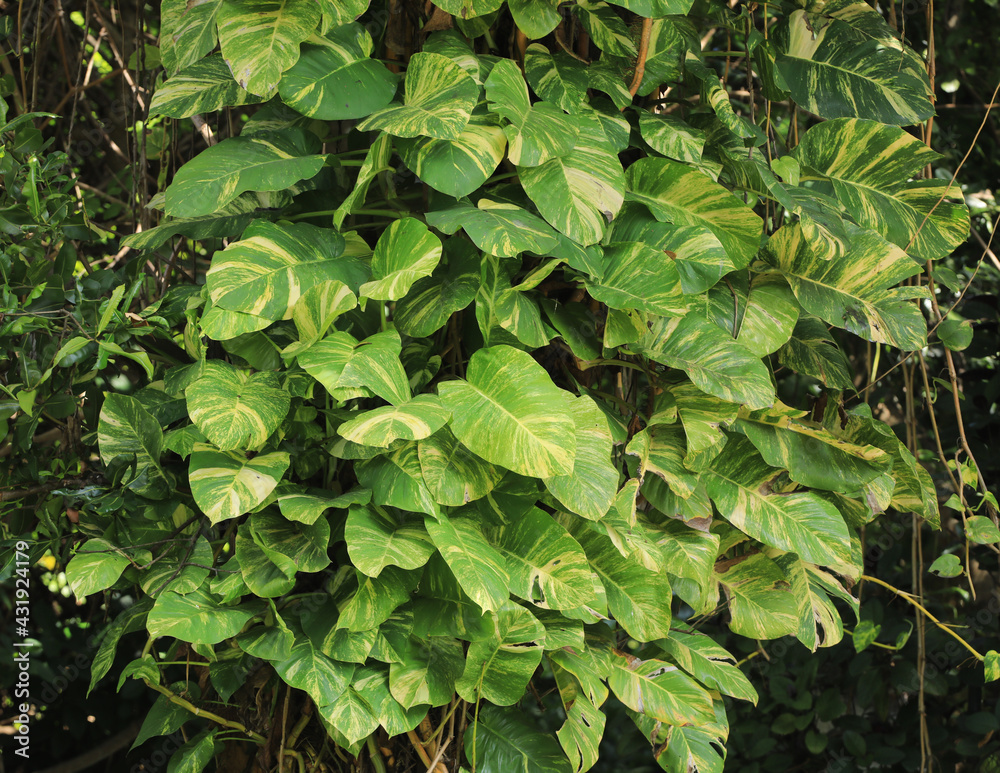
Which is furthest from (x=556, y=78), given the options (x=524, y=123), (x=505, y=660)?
(x=505, y=660)

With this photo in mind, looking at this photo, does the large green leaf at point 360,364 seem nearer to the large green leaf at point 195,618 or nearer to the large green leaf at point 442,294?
the large green leaf at point 442,294

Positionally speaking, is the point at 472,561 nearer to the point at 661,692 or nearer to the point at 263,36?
the point at 661,692

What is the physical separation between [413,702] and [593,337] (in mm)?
494

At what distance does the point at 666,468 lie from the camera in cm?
98

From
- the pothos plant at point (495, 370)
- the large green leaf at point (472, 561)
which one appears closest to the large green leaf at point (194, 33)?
the pothos plant at point (495, 370)

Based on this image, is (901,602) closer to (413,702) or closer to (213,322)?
(413,702)

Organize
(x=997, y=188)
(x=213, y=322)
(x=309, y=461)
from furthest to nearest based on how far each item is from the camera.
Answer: (x=997, y=188)
(x=309, y=461)
(x=213, y=322)

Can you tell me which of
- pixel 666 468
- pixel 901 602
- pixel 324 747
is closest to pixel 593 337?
pixel 666 468

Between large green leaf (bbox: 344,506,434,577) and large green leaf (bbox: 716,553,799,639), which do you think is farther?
large green leaf (bbox: 716,553,799,639)

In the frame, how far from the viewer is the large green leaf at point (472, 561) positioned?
2.58 ft

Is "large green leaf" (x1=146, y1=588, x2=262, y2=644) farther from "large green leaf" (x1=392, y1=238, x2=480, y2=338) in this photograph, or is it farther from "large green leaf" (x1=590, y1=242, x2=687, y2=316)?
"large green leaf" (x1=590, y1=242, x2=687, y2=316)

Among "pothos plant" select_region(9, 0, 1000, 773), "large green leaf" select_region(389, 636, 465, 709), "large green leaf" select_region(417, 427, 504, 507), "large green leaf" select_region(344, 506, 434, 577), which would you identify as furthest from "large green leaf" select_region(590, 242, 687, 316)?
"large green leaf" select_region(389, 636, 465, 709)

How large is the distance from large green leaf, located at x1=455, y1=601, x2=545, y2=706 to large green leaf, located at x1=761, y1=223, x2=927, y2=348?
1.83 ft

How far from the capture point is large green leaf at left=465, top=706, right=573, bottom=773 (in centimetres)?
96
